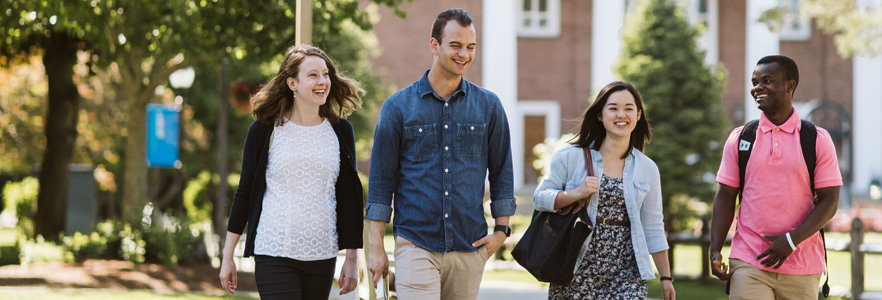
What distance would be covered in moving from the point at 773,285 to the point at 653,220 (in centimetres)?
68

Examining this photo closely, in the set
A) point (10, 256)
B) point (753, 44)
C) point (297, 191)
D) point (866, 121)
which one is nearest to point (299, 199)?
point (297, 191)

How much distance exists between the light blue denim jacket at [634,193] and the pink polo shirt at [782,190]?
0.45 metres

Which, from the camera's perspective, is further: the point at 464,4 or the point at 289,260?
the point at 464,4

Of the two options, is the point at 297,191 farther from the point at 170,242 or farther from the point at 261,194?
the point at 170,242

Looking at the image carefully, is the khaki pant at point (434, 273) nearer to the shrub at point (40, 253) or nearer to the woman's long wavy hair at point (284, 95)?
the woman's long wavy hair at point (284, 95)

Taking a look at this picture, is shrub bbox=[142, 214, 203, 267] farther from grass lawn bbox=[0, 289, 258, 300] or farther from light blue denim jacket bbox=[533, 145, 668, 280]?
light blue denim jacket bbox=[533, 145, 668, 280]

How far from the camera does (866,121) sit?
3534cm

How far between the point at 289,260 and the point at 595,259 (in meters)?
1.49

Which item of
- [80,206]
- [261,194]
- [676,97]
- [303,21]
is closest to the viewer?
[261,194]

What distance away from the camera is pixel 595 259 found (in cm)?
479

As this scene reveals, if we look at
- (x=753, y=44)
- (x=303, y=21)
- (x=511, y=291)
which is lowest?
(x=511, y=291)

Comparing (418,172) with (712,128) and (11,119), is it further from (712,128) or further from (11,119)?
(11,119)

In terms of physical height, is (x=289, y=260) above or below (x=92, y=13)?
below

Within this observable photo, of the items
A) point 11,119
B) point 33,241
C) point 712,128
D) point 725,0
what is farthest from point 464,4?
point 33,241
